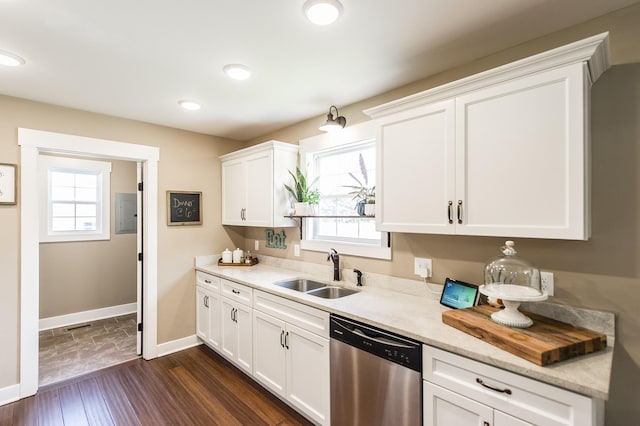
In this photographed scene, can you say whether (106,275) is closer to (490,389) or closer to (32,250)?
(32,250)

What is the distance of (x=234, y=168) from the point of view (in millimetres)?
3623

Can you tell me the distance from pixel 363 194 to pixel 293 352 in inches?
52.6

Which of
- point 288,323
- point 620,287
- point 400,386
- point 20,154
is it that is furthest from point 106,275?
point 620,287

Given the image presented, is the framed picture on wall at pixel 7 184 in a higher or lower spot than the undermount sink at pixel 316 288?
higher

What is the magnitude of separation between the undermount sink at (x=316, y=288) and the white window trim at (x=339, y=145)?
1.07 feet

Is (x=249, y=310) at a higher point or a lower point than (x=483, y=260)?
lower

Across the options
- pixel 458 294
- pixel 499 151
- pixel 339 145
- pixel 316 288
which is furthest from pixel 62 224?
pixel 499 151

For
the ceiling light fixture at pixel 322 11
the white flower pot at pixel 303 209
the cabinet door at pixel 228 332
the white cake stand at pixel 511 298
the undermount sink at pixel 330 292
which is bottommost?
the cabinet door at pixel 228 332

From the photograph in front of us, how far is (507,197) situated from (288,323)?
1.66m

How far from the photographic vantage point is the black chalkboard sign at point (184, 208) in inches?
136

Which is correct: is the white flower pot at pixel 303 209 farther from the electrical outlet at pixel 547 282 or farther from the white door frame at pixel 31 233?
the white door frame at pixel 31 233

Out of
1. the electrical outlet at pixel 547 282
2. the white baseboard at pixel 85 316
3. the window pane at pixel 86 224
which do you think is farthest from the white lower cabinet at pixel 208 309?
the electrical outlet at pixel 547 282

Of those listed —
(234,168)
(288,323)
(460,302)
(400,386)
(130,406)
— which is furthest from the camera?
(234,168)

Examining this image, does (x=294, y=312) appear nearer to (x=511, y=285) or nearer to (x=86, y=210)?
(x=511, y=285)
